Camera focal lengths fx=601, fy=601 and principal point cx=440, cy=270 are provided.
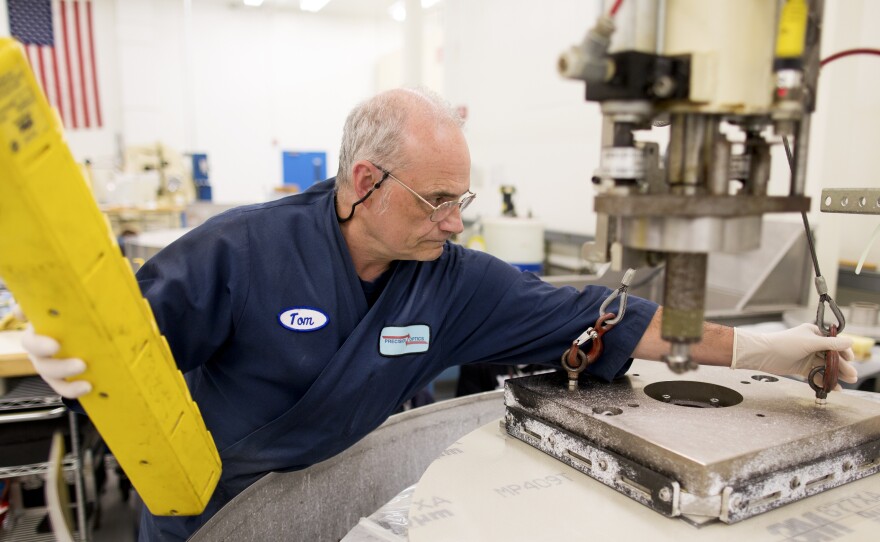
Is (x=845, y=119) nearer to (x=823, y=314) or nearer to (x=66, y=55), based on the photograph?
(x=823, y=314)

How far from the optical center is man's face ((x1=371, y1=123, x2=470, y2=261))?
1.14 metres

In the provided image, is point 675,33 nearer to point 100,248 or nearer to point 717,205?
point 717,205

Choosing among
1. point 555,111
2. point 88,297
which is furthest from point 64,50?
point 88,297

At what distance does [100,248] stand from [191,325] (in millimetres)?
407

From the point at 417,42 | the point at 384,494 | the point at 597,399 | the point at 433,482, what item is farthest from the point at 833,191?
the point at 417,42

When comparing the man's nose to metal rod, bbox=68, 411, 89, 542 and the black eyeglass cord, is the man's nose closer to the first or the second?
the black eyeglass cord

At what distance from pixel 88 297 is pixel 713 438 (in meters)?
0.75

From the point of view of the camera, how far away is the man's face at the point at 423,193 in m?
1.14

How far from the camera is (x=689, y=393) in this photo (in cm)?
A: 106

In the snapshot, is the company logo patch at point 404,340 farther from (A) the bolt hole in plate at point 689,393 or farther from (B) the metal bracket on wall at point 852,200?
(B) the metal bracket on wall at point 852,200

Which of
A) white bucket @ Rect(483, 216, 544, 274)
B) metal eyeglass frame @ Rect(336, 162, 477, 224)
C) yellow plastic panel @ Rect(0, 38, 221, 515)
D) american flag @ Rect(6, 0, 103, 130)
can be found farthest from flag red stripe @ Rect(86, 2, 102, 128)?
yellow plastic panel @ Rect(0, 38, 221, 515)

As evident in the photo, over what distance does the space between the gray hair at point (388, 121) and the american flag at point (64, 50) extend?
6633mm

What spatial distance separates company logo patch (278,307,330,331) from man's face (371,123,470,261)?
18cm

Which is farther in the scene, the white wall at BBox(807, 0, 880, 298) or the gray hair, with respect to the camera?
the white wall at BBox(807, 0, 880, 298)
